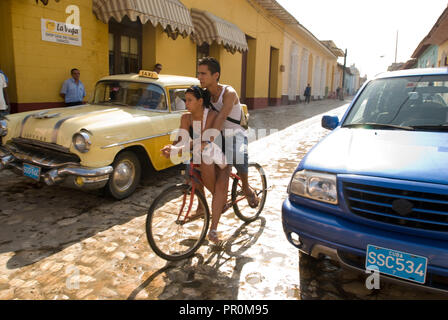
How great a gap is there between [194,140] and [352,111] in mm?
1638

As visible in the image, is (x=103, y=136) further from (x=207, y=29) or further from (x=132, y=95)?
(x=207, y=29)

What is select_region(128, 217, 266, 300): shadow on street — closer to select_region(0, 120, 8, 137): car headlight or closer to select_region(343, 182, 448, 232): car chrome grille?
select_region(343, 182, 448, 232): car chrome grille

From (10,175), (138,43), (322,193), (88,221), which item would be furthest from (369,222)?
(138,43)

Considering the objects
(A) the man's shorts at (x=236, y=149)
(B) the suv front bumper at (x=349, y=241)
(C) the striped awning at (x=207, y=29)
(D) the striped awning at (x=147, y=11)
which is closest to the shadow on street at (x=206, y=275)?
(B) the suv front bumper at (x=349, y=241)

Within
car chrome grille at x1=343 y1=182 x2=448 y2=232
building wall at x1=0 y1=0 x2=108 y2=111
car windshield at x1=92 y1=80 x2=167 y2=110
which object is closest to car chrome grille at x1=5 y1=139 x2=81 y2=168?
car windshield at x1=92 y1=80 x2=167 y2=110

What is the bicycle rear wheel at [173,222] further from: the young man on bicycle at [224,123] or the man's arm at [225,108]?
the man's arm at [225,108]

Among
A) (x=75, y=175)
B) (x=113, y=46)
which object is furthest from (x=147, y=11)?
(x=75, y=175)

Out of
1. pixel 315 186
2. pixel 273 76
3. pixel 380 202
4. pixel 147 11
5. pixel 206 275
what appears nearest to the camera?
pixel 380 202

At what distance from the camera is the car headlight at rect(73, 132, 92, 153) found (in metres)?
3.89

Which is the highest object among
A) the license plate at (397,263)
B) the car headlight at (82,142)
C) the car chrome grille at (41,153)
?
the car headlight at (82,142)

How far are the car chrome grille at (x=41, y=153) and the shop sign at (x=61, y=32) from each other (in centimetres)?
425

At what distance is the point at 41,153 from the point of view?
4.27 meters

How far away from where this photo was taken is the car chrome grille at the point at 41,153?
4.01 meters

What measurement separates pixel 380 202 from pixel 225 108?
149cm
